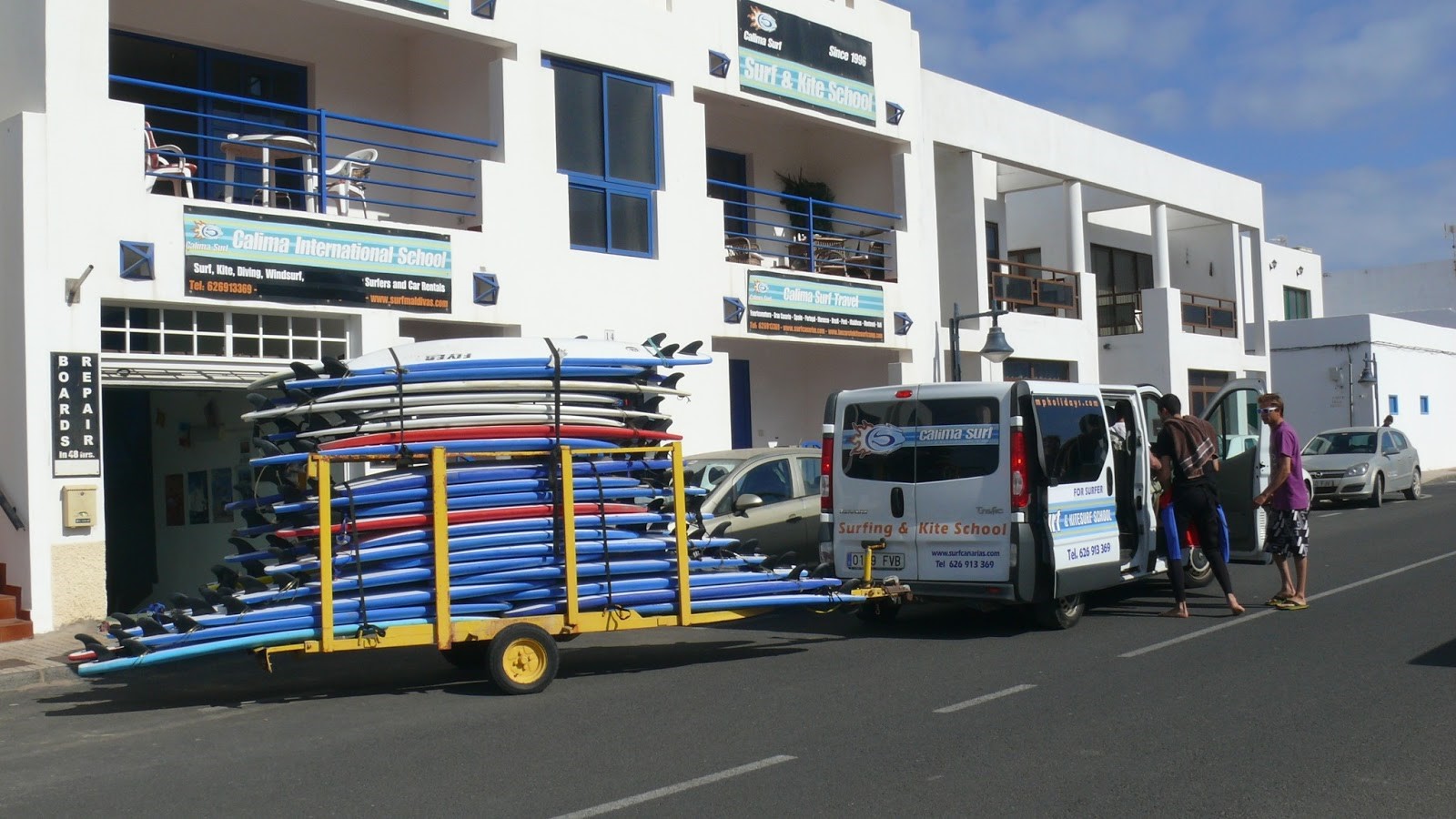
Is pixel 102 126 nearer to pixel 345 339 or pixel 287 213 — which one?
pixel 287 213

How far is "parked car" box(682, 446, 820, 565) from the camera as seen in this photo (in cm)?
1241

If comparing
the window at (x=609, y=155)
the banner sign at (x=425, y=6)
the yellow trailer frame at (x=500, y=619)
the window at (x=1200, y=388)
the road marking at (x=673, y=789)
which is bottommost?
the road marking at (x=673, y=789)

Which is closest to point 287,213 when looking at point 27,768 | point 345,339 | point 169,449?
point 345,339

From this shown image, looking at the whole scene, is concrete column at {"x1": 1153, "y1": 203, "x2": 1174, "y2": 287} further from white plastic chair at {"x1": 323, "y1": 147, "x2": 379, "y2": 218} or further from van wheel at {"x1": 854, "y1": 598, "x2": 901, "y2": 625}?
white plastic chair at {"x1": 323, "y1": 147, "x2": 379, "y2": 218}

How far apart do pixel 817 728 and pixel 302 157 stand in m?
10.3

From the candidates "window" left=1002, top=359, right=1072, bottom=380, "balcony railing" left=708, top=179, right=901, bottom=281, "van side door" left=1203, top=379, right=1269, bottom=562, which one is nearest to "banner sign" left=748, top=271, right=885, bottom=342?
"balcony railing" left=708, top=179, right=901, bottom=281

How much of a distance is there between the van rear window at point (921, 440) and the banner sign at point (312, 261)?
5367mm

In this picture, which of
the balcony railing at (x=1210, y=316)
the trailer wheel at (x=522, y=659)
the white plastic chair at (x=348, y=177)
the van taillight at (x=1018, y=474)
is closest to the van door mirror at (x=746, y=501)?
the van taillight at (x=1018, y=474)

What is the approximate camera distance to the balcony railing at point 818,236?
65.2ft

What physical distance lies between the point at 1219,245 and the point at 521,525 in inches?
1019

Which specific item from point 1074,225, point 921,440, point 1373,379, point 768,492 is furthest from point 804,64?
point 1373,379

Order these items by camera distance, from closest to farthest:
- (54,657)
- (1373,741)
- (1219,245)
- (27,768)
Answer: (1373,741) < (27,768) < (54,657) < (1219,245)

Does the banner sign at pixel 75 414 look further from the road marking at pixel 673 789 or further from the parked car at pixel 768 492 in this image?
the road marking at pixel 673 789

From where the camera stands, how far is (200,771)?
6844 mm
